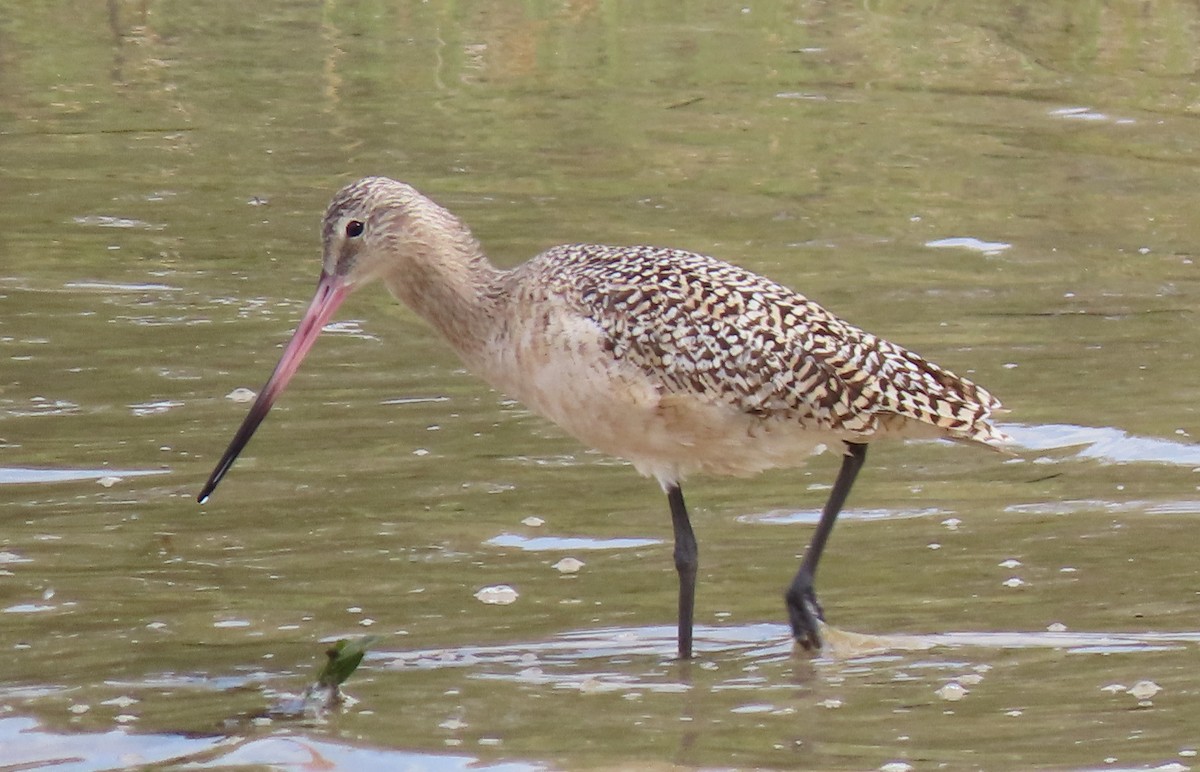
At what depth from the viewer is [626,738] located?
16.2ft

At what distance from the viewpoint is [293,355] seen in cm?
611

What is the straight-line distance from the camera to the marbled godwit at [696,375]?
5.62m

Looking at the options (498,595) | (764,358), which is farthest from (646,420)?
(498,595)

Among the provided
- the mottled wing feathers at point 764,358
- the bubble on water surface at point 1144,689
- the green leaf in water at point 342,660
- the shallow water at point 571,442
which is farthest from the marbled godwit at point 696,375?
the green leaf in water at point 342,660

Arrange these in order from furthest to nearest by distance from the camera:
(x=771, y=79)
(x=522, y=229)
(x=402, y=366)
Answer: (x=771, y=79) → (x=522, y=229) → (x=402, y=366)

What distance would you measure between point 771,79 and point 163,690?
8.65 meters

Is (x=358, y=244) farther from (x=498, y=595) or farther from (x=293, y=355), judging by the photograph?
(x=498, y=595)

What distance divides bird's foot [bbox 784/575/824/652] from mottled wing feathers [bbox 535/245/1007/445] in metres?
0.40

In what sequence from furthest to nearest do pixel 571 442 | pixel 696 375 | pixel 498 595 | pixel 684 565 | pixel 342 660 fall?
pixel 571 442 → pixel 498 595 → pixel 684 565 → pixel 696 375 → pixel 342 660

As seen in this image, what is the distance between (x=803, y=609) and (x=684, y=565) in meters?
0.34

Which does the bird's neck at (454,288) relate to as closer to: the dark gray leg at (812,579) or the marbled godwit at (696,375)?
the marbled godwit at (696,375)

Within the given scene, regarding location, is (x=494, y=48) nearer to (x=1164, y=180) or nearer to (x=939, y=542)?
(x=1164, y=180)

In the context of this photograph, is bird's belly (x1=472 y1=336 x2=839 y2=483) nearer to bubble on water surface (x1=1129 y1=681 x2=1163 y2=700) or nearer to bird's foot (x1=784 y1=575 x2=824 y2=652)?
bird's foot (x1=784 y1=575 x2=824 y2=652)

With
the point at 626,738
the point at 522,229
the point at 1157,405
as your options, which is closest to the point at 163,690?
the point at 626,738
